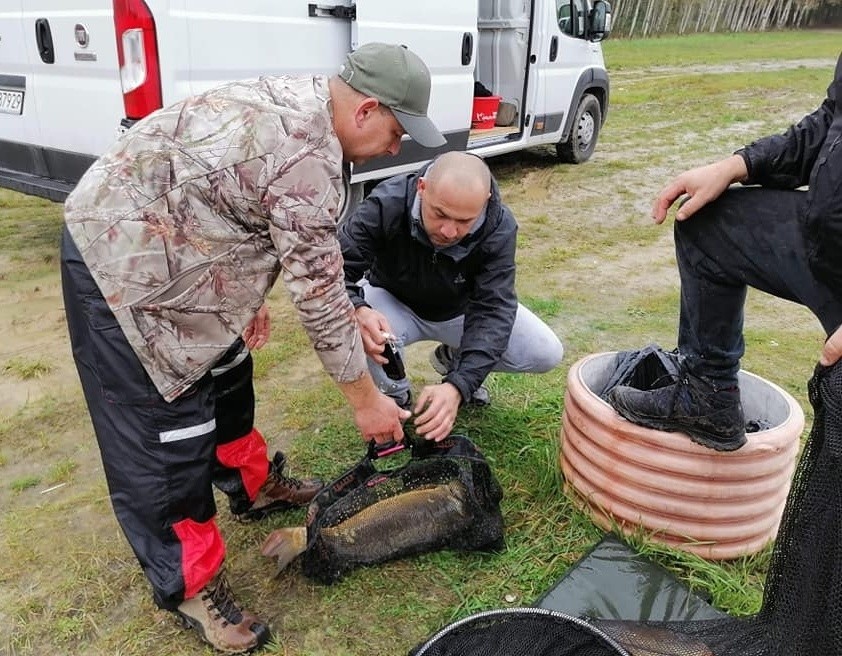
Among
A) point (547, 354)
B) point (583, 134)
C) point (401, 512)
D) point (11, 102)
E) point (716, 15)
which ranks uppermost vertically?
point (11, 102)

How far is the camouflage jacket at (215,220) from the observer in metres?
1.64

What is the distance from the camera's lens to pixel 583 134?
851cm

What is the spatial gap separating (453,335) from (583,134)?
6.12 metres

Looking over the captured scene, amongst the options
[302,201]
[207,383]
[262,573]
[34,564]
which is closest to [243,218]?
[302,201]

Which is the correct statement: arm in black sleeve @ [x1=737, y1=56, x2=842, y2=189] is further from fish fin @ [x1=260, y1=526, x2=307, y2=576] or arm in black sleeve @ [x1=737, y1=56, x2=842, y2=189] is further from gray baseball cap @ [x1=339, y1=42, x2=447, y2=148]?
fish fin @ [x1=260, y1=526, x2=307, y2=576]

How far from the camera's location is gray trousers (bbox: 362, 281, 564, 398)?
299 centimetres

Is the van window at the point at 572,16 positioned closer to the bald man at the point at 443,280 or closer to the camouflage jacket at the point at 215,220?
the bald man at the point at 443,280

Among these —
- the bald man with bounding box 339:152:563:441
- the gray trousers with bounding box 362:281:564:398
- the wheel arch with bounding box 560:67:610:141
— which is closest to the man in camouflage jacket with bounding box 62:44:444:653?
the bald man with bounding box 339:152:563:441

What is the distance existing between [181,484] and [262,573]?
0.60m

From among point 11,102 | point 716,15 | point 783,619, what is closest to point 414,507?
Result: point 783,619

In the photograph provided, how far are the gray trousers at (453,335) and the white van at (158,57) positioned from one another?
5.46ft

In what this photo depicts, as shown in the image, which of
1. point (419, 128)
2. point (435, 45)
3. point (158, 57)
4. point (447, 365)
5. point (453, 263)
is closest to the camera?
point (419, 128)

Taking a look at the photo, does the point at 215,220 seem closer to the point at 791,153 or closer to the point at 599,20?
the point at 791,153

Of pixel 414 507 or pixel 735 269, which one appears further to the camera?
pixel 414 507
